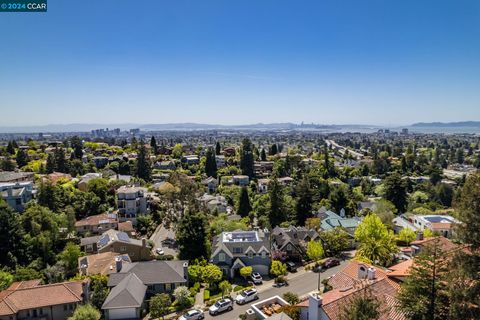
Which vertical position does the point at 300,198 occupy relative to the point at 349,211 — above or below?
above

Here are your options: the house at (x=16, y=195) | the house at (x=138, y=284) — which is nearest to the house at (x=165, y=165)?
the house at (x=16, y=195)

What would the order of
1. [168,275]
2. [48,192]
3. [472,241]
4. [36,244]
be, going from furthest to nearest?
[48,192]
[36,244]
[168,275]
[472,241]

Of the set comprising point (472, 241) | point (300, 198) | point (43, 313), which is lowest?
point (43, 313)

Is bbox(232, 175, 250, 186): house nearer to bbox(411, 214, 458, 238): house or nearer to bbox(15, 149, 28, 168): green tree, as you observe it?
bbox(411, 214, 458, 238): house

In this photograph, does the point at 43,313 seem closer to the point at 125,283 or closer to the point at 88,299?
the point at 88,299

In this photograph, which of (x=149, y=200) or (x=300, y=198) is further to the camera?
(x=149, y=200)

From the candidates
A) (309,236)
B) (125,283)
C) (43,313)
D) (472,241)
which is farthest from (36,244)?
(472,241)

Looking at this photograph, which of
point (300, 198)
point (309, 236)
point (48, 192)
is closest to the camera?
point (309, 236)

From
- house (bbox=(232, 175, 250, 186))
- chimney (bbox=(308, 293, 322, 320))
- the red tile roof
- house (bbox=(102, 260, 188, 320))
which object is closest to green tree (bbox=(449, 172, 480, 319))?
chimney (bbox=(308, 293, 322, 320))
